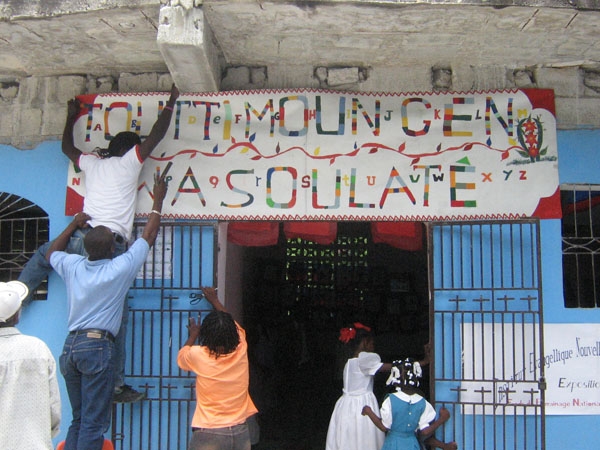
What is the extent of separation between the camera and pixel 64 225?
16.0 feet

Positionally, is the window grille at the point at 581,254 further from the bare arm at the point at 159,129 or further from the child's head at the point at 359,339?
the bare arm at the point at 159,129

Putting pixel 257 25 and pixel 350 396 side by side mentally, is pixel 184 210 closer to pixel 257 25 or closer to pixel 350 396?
pixel 257 25

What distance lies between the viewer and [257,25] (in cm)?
411

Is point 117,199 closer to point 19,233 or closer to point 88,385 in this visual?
point 19,233

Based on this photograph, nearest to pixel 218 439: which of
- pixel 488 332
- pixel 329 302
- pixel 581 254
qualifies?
pixel 488 332

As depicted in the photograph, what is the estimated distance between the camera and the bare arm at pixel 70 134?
15.6 feet

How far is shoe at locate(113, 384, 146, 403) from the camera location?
4.46 metres

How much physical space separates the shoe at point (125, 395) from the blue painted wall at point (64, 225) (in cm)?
56

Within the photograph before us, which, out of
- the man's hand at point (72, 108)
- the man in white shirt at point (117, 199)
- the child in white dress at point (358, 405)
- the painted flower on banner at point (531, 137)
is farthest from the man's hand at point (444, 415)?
the man's hand at point (72, 108)

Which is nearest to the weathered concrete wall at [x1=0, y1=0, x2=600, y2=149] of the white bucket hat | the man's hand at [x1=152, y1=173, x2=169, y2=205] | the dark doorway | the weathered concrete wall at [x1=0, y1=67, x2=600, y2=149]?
the weathered concrete wall at [x1=0, y1=67, x2=600, y2=149]

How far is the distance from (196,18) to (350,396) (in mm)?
3187

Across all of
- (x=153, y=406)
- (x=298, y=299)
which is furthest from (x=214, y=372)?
(x=298, y=299)

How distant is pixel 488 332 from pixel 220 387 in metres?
2.05

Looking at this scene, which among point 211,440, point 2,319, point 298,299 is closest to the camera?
point 2,319
